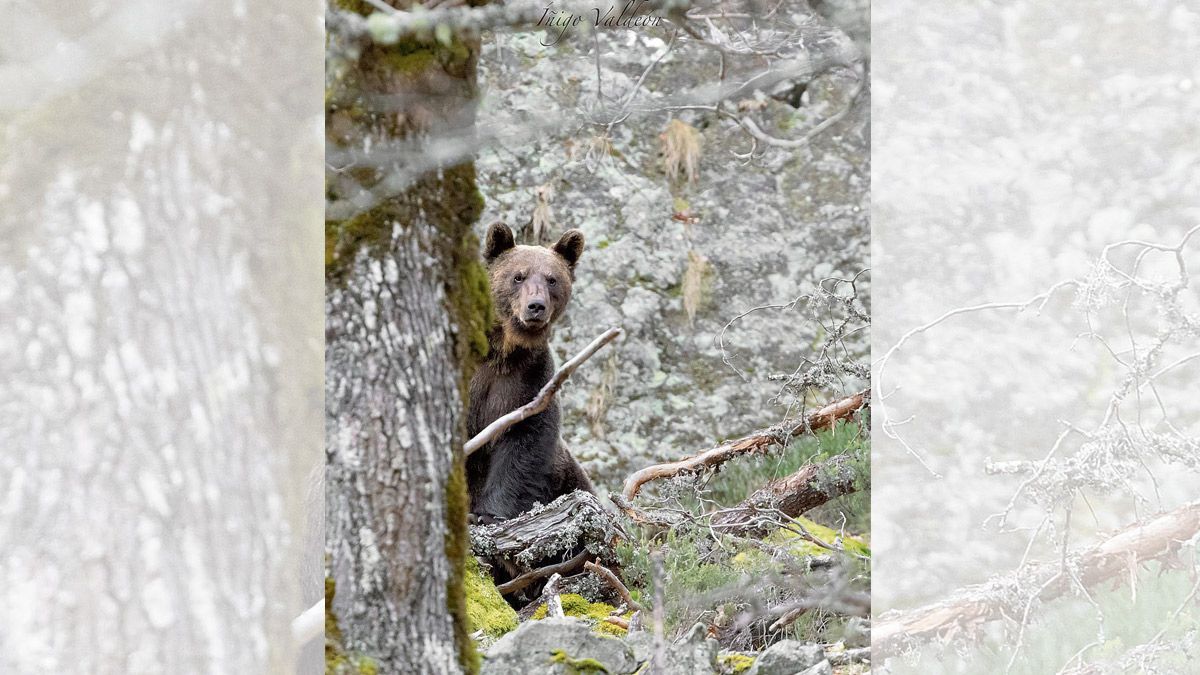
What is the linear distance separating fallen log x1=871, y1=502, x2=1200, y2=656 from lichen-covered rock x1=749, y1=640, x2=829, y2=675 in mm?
747

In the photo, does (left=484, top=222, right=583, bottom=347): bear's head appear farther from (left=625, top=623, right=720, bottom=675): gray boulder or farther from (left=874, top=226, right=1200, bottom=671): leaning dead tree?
(left=874, top=226, right=1200, bottom=671): leaning dead tree

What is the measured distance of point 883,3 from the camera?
17.9 ft

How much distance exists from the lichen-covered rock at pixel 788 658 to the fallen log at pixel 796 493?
34 centimetres

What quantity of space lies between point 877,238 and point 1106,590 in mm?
1956

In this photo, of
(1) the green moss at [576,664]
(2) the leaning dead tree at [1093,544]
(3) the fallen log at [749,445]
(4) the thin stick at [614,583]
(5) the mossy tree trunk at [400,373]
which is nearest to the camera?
(5) the mossy tree trunk at [400,373]

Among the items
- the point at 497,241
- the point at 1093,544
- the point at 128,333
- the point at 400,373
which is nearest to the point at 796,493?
the point at 497,241

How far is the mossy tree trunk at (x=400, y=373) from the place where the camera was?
2.78 m

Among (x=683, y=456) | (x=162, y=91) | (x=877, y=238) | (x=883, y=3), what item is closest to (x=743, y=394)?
(x=683, y=456)

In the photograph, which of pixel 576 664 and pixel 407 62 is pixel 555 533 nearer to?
pixel 576 664

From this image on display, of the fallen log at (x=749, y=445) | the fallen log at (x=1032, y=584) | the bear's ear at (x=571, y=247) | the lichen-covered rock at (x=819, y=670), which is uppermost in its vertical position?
the bear's ear at (x=571, y=247)

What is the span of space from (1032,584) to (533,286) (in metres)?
2.19

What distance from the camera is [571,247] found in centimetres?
332

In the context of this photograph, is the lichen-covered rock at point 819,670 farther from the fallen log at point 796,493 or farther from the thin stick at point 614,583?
the thin stick at point 614,583

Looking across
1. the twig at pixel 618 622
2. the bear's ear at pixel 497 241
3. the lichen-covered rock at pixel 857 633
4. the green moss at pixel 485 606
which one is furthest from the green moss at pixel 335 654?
the lichen-covered rock at pixel 857 633
